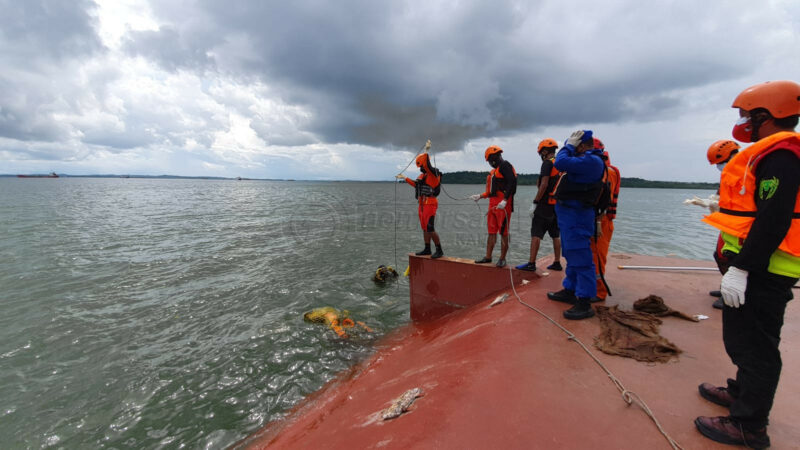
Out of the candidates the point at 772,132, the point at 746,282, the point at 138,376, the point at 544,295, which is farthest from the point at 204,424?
the point at 772,132

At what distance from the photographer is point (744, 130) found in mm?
2189

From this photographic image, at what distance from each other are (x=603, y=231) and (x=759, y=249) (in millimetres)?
3048

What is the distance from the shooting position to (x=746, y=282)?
6.32ft

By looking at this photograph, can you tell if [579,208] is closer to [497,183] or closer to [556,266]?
[497,183]

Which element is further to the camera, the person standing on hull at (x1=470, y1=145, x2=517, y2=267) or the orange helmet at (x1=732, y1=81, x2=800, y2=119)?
the person standing on hull at (x1=470, y1=145, x2=517, y2=267)

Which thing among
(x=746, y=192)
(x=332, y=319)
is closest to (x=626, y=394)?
(x=746, y=192)

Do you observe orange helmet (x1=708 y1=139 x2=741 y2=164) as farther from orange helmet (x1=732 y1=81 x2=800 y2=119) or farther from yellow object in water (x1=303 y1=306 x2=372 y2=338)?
yellow object in water (x1=303 y1=306 x2=372 y2=338)

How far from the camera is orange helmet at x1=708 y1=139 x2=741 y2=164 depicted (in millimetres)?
4133

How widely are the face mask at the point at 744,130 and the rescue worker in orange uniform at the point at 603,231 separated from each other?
206cm

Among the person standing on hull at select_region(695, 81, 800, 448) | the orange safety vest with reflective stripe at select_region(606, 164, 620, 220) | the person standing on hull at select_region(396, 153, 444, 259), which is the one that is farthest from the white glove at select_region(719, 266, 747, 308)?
the person standing on hull at select_region(396, 153, 444, 259)

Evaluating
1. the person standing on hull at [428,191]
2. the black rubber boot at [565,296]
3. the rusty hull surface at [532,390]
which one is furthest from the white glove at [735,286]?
the person standing on hull at [428,191]

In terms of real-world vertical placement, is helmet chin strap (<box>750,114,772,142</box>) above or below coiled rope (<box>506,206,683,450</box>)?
above

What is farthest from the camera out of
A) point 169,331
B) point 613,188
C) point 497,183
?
point 169,331

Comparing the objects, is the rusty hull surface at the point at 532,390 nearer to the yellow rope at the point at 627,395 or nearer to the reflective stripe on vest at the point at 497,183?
the yellow rope at the point at 627,395
